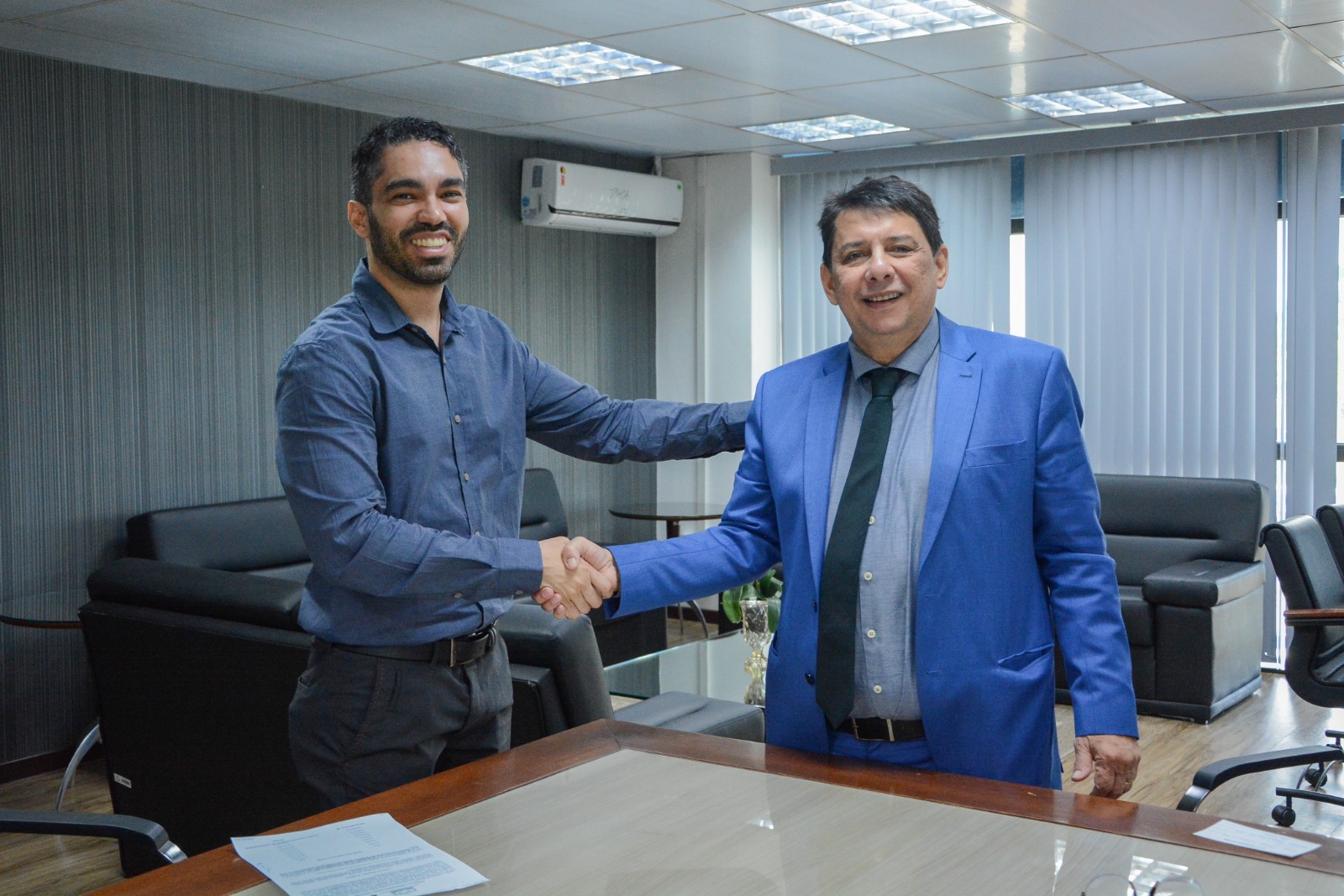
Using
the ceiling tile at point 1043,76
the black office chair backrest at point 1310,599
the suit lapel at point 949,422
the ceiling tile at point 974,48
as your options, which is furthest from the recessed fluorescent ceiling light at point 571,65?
the suit lapel at point 949,422

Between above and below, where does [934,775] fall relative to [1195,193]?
below

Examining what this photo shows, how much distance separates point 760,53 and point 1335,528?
2658 millimetres

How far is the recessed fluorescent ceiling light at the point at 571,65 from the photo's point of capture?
4.77 m

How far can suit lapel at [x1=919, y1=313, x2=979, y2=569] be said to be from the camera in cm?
179

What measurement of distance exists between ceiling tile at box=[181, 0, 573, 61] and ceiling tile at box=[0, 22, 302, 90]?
2.24ft

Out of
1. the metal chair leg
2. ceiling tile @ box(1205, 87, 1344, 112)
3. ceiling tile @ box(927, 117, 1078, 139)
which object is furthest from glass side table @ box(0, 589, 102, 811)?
ceiling tile @ box(1205, 87, 1344, 112)

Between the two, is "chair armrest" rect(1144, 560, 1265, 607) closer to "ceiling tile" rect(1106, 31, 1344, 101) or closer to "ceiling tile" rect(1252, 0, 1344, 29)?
"ceiling tile" rect(1106, 31, 1344, 101)

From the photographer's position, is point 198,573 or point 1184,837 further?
point 198,573

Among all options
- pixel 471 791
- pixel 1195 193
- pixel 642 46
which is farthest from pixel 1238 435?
pixel 471 791

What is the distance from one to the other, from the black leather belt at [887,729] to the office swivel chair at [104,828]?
0.94 meters

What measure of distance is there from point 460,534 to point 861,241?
803 mm

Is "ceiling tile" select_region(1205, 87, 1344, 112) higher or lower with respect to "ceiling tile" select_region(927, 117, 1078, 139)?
lower

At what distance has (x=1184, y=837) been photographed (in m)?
1.38

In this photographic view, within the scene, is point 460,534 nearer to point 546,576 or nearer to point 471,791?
point 546,576
